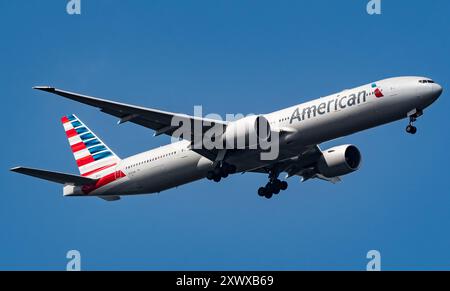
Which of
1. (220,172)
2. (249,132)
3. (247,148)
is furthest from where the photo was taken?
(220,172)

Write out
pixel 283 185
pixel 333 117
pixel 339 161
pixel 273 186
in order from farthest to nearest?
pixel 283 185 → pixel 273 186 → pixel 339 161 → pixel 333 117

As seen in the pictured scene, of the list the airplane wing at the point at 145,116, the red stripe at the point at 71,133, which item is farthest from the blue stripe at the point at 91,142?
the airplane wing at the point at 145,116

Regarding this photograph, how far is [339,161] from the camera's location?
2148 inches

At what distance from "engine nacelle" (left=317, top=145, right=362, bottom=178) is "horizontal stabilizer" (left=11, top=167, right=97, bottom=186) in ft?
44.6

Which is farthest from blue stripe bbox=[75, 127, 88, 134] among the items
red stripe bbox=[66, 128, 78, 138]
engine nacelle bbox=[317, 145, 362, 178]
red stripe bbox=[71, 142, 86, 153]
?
engine nacelle bbox=[317, 145, 362, 178]

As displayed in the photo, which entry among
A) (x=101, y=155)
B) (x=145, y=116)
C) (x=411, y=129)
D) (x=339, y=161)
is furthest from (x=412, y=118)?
(x=101, y=155)

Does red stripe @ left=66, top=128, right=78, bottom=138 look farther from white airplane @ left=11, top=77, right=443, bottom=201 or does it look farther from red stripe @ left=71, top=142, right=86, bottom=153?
red stripe @ left=71, top=142, right=86, bottom=153

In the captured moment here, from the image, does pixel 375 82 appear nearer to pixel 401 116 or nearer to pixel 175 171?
pixel 401 116

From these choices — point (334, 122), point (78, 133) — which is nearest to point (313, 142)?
point (334, 122)

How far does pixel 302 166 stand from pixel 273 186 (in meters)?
2.15

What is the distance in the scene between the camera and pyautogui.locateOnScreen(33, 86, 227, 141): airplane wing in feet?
155

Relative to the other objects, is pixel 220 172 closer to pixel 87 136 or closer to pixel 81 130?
pixel 87 136

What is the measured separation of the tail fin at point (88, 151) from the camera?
56500 millimetres

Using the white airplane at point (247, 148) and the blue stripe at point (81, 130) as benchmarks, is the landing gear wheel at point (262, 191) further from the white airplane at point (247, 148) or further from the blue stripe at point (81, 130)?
the blue stripe at point (81, 130)
